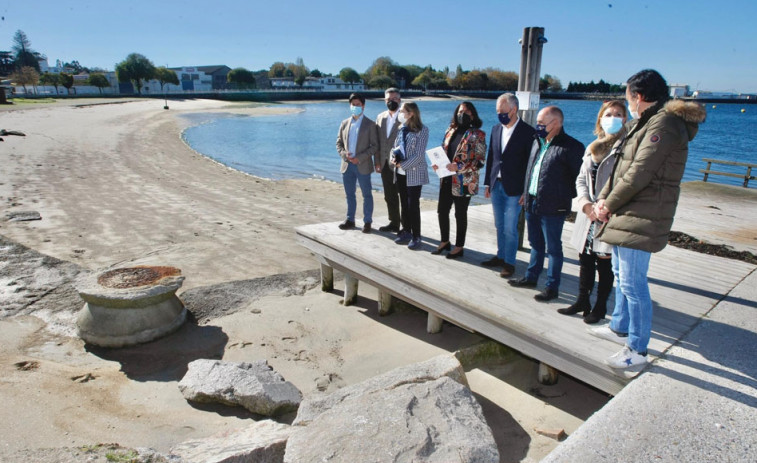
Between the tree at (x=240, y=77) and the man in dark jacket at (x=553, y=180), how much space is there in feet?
429

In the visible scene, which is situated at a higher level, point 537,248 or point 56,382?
point 537,248

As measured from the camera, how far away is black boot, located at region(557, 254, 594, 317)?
3.91m

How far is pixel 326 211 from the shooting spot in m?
11.6

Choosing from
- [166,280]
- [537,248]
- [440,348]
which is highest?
[537,248]

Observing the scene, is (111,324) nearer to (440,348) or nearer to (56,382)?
(56,382)

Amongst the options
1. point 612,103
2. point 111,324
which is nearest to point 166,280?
point 111,324

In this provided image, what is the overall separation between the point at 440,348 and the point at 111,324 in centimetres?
362

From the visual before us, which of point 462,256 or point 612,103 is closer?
point 612,103

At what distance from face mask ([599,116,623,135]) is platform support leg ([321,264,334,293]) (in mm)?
4182

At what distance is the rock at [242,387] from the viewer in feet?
13.0

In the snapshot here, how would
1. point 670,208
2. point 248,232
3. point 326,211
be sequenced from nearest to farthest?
1. point 670,208
2. point 248,232
3. point 326,211

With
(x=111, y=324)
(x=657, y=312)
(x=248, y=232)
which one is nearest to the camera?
(x=657, y=312)

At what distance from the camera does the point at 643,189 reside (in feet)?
9.76

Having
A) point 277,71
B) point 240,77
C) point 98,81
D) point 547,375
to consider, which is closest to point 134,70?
point 98,81
